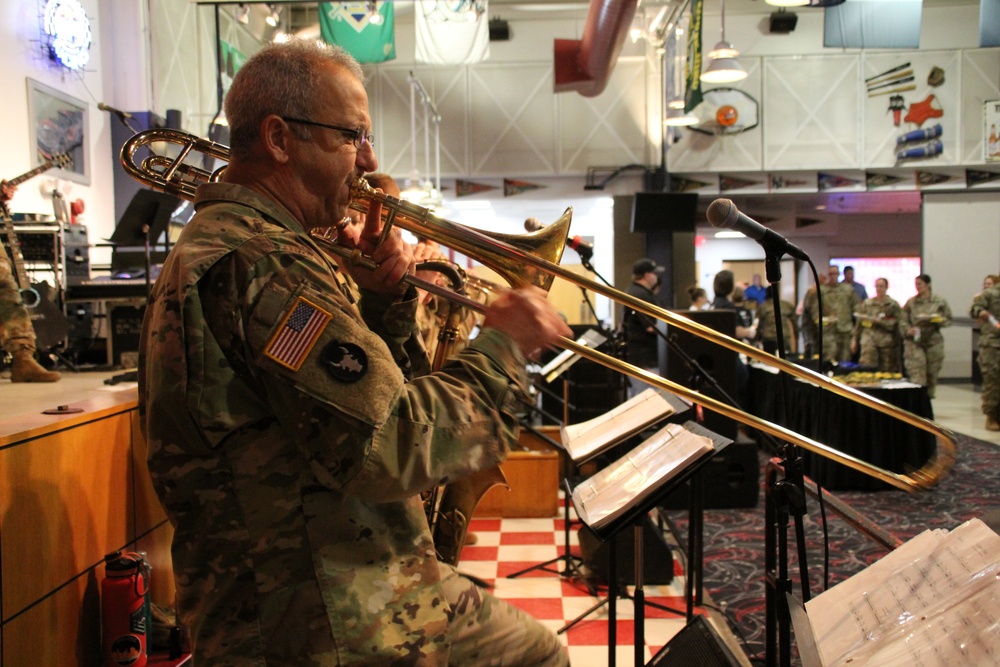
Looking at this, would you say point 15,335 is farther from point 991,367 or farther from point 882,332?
point 882,332

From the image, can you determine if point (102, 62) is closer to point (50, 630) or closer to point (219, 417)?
point (50, 630)

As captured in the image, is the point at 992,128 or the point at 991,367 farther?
the point at 992,128

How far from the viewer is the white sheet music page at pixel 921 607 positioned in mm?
1178

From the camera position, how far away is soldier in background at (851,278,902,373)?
10.8m

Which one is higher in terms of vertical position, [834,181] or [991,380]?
[834,181]

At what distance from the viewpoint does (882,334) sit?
10.9m

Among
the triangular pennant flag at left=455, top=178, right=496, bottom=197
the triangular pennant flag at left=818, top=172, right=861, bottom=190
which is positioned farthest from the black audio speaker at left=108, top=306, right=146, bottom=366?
the triangular pennant flag at left=818, top=172, right=861, bottom=190

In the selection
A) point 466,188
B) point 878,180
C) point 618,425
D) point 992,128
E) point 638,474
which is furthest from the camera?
point 466,188

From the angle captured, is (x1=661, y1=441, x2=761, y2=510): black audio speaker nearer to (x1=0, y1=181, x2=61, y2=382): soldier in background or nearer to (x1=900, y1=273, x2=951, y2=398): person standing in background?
(x1=0, y1=181, x2=61, y2=382): soldier in background

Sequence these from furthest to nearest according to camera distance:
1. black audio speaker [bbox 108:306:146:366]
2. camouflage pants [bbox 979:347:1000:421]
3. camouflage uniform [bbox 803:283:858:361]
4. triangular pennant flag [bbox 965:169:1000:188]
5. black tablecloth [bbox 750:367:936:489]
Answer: triangular pennant flag [bbox 965:169:1000:188] < camouflage uniform [bbox 803:283:858:361] < camouflage pants [bbox 979:347:1000:421] < black tablecloth [bbox 750:367:936:489] < black audio speaker [bbox 108:306:146:366]

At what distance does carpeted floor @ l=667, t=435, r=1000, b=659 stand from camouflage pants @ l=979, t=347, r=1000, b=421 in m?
2.09

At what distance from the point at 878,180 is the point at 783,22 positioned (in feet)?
10.5

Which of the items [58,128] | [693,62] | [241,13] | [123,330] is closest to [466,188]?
[241,13]

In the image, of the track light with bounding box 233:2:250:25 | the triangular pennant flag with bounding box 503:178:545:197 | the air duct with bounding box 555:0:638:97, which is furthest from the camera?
the triangular pennant flag with bounding box 503:178:545:197
